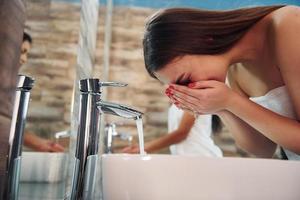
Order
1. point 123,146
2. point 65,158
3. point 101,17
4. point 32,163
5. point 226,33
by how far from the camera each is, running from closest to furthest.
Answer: point 32,163, point 65,158, point 226,33, point 101,17, point 123,146

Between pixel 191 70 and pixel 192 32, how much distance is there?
0.43ft

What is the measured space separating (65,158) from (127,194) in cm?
37

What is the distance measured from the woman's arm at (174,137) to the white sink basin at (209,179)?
0.99 meters

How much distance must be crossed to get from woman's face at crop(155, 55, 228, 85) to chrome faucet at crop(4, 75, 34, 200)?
1.62ft

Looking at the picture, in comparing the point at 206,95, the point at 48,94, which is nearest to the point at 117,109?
the point at 48,94

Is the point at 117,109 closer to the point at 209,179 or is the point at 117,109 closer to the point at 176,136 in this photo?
the point at 209,179

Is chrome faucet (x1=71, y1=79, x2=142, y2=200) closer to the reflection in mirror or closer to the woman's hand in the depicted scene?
the reflection in mirror

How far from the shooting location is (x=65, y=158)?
0.80m

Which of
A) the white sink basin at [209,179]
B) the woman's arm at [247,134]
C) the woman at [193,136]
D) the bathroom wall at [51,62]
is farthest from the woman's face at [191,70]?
the woman at [193,136]

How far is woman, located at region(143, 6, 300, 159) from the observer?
817 millimetres

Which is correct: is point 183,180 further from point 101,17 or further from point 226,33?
point 101,17

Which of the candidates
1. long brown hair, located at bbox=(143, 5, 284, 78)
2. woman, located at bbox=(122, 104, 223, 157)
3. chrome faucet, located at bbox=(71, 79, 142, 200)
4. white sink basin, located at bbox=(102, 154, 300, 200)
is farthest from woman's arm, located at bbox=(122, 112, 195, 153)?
white sink basin, located at bbox=(102, 154, 300, 200)

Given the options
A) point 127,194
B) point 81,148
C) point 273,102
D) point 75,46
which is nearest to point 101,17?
point 75,46

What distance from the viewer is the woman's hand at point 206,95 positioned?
773mm
